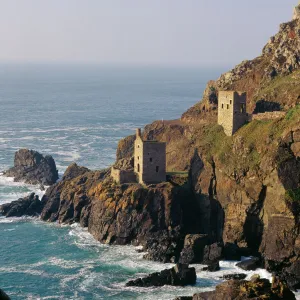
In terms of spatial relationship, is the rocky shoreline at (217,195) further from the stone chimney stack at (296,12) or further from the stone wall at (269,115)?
the stone chimney stack at (296,12)

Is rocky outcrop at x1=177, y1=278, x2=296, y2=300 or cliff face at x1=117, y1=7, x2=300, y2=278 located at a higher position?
cliff face at x1=117, y1=7, x2=300, y2=278

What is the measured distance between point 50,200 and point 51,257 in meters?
21.8

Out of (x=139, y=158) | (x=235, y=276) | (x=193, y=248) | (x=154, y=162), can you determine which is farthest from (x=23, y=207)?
(x=235, y=276)

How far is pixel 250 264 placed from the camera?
85812mm

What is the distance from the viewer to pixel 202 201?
101 meters

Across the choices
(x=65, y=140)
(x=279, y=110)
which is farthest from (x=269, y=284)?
(x=65, y=140)

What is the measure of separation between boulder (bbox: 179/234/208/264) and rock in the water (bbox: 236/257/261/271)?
5013 millimetres

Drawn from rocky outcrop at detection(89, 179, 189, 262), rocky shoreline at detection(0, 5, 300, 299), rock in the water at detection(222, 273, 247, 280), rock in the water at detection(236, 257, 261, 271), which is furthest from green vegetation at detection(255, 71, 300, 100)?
rock in the water at detection(222, 273, 247, 280)

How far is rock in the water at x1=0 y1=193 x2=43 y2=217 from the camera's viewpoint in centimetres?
11219

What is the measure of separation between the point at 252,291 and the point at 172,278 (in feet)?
50.4

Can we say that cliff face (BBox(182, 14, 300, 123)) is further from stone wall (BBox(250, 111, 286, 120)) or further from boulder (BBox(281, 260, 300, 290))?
boulder (BBox(281, 260, 300, 290))

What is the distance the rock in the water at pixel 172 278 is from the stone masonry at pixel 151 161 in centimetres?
2377

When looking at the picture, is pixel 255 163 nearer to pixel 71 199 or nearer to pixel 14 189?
pixel 71 199

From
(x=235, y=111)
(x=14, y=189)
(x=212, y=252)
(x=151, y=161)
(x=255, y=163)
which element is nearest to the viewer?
(x=212, y=252)
